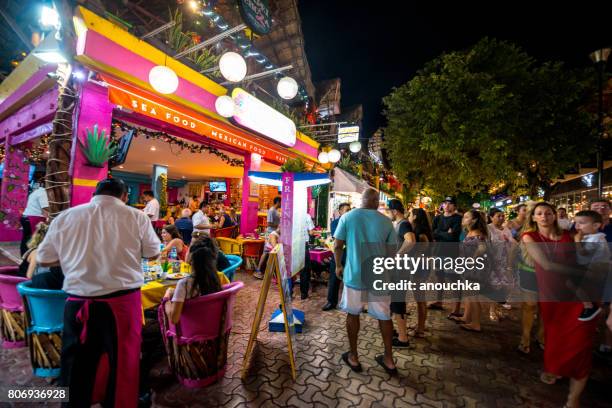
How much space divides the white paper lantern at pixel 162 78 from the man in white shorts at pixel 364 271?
435 cm

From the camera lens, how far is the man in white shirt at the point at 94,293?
6.37ft

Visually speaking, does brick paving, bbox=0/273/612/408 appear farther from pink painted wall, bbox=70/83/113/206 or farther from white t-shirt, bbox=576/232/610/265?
pink painted wall, bbox=70/83/113/206

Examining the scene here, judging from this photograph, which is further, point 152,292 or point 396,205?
point 396,205

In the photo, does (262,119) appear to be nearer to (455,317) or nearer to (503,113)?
(503,113)

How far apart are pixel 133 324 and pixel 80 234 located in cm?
→ 83

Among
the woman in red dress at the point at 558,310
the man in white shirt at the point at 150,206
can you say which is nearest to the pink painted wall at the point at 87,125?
the man in white shirt at the point at 150,206

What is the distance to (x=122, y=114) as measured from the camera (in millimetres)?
5645

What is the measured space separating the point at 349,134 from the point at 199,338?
11.1 m

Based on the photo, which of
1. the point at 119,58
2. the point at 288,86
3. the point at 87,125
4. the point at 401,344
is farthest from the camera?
the point at 288,86

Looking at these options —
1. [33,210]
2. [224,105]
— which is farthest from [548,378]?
[33,210]

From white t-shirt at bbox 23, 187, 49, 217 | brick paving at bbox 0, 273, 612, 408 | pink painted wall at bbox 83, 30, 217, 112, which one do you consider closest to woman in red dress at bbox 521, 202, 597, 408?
brick paving at bbox 0, 273, 612, 408

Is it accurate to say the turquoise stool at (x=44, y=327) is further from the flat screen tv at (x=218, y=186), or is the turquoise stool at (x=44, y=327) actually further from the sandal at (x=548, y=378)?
the flat screen tv at (x=218, y=186)

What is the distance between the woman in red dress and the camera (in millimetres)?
2396

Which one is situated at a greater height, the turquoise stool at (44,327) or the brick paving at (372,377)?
the turquoise stool at (44,327)
